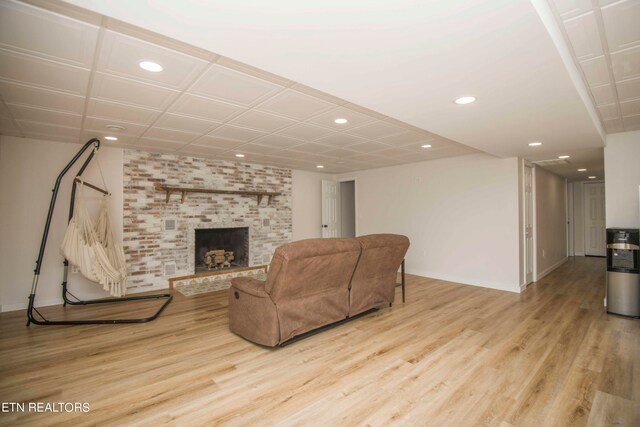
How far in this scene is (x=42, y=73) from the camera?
7.70ft

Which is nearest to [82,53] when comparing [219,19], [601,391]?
[219,19]

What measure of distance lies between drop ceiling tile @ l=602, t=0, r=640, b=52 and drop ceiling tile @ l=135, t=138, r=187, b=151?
4772mm

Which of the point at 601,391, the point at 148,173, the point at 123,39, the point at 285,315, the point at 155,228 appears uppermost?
the point at 123,39

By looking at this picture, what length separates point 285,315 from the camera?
2908 mm

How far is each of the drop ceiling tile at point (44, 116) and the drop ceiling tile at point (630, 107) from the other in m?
5.68

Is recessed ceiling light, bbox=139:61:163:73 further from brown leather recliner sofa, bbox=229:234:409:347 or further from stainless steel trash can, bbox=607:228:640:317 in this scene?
stainless steel trash can, bbox=607:228:640:317

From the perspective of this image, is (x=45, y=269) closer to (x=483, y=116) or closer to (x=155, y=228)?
(x=155, y=228)

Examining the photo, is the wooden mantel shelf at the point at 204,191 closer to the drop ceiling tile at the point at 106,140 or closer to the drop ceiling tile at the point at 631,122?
the drop ceiling tile at the point at 106,140

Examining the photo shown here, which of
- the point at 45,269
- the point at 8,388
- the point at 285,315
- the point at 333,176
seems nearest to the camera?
the point at 8,388

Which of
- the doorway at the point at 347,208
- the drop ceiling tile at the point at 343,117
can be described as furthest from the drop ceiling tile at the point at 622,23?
the doorway at the point at 347,208

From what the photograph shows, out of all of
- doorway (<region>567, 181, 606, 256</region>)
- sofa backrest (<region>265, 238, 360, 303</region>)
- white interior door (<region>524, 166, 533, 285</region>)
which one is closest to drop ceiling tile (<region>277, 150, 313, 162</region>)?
sofa backrest (<region>265, 238, 360, 303</region>)

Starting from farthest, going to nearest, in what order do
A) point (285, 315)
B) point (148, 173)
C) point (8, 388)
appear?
point (148, 173) < point (285, 315) < point (8, 388)

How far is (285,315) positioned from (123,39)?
2475mm

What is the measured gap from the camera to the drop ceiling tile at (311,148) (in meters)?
4.77
